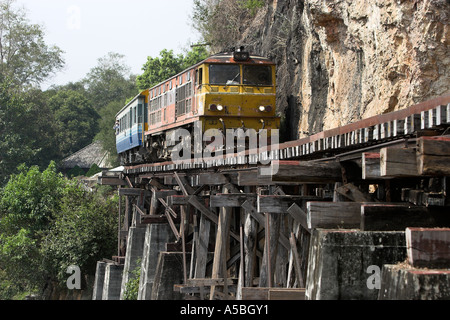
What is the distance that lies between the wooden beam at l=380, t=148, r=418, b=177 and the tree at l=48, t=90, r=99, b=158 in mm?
48235

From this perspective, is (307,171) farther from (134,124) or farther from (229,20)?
(229,20)

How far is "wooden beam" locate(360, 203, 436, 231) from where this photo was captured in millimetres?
5480

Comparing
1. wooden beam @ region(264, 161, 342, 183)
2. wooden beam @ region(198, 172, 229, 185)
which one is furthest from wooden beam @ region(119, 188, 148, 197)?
wooden beam @ region(264, 161, 342, 183)

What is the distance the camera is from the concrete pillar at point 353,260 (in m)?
5.35

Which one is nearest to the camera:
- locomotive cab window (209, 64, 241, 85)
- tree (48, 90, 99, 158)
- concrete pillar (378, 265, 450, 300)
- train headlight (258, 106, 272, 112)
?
concrete pillar (378, 265, 450, 300)

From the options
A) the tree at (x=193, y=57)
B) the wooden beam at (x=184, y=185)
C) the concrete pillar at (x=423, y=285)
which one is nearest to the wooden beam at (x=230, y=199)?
the wooden beam at (x=184, y=185)

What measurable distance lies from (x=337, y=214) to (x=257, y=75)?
11.4 m

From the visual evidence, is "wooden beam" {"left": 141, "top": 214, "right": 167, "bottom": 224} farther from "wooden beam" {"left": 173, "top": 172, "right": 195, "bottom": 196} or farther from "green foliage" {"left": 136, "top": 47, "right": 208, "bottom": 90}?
"green foliage" {"left": 136, "top": 47, "right": 208, "bottom": 90}

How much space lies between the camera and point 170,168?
14.9 meters

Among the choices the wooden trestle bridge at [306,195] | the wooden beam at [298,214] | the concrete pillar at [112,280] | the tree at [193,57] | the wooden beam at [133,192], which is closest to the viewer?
the wooden trestle bridge at [306,195]

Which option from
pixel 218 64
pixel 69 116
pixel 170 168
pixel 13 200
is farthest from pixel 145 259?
pixel 69 116

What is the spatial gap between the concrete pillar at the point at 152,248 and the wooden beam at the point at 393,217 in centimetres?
1027

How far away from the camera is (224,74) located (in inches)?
660

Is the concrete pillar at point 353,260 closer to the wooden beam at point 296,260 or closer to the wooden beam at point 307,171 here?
the wooden beam at point 307,171
